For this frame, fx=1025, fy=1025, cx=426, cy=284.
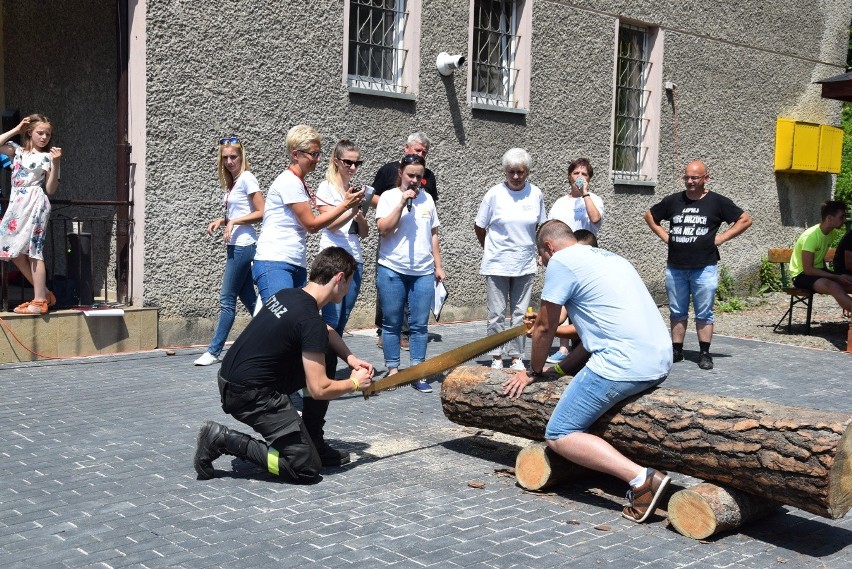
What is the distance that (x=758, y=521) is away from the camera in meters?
5.05

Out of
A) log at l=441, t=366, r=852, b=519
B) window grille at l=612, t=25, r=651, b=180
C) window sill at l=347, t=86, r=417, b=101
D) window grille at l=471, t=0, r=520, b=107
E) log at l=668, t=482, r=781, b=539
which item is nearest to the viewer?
log at l=441, t=366, r=852, b=519

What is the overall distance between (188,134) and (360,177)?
210 cm

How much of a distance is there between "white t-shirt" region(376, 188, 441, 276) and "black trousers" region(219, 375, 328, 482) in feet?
7.97

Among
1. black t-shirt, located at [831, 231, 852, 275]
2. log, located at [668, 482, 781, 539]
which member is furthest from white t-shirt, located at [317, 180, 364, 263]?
black t-shirt, located at [831, 231, 852, 275]

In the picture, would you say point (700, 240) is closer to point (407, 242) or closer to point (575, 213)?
A: point (575, 213)

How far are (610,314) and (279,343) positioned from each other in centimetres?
169

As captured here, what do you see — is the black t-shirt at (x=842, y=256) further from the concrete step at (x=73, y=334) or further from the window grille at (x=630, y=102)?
the concrete step at (x=73, y=334)

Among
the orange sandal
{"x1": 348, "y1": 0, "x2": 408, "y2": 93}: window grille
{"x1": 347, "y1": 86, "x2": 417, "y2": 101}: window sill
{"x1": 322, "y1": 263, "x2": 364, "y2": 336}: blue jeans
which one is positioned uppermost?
{"x1": 348, "y1": 0, "x2": 408, "y2": 93}: window grille

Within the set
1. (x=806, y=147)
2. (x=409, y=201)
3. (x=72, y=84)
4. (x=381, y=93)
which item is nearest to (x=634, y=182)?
(x=806, y=147)

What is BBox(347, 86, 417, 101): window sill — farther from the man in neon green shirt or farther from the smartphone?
the man in neon green shirt

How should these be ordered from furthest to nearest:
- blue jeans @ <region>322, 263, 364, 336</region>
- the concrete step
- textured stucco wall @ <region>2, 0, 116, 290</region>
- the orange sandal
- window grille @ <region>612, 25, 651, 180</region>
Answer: window grille @ <region>612, 25, 651, 180</region>, textured stucco wall @ <region>2, 0, 116, 290</region>, the orange sandal, the concrete step, blue jeans @ <region>322, 263, 364, 336</region>

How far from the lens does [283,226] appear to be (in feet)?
23.3

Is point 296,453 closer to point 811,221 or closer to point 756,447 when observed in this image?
point 756,447

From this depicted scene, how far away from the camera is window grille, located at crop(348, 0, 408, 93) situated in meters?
11.0
